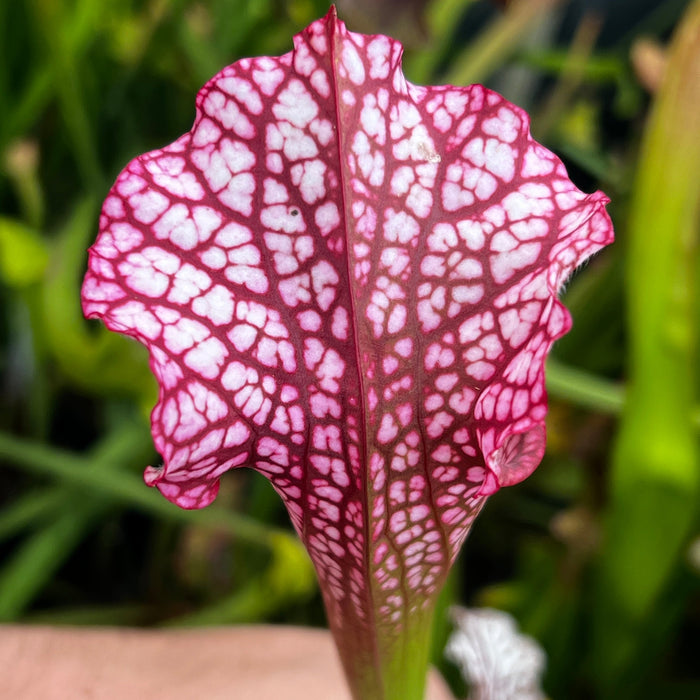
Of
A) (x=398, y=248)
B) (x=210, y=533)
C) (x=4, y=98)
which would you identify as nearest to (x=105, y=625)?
(x=210, y=533)

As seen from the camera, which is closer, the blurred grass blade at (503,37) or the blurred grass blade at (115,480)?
the blurred grass blade at (115,480)

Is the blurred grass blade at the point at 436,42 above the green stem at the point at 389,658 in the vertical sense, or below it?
above

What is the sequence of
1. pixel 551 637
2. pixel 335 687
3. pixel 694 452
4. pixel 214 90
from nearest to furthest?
pixel 214 90, pixel 335 687, pixel 694 452, pixel 551 637

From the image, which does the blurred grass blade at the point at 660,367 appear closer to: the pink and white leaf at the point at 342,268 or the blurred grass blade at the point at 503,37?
the blurred grass blade at the point at 503,37

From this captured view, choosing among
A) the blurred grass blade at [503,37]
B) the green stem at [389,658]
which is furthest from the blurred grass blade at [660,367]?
the green stem at [389,658]

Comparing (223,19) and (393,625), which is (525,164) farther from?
(223,19)

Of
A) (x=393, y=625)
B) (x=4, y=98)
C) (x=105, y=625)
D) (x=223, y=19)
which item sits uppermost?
(x=223, y=19)

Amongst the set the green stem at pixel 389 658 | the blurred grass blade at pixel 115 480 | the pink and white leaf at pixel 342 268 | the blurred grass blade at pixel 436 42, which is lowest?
the blurred grass blade at pixel 115 480

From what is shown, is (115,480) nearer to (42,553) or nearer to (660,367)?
(42,553)
